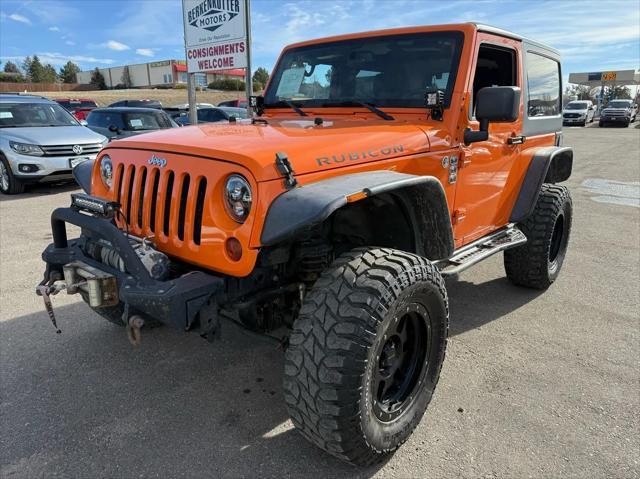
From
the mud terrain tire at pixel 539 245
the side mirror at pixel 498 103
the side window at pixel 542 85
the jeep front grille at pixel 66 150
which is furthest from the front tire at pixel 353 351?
the jeep front grille at pixel 66 150

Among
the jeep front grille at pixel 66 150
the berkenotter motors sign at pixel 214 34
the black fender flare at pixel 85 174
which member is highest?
the berkenotter motors sign at pixel 214 34

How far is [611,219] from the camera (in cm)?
725

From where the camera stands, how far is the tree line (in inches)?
2856

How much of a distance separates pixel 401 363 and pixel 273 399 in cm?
79

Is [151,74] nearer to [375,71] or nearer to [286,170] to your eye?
[375,71]

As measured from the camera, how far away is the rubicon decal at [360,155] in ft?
7.48

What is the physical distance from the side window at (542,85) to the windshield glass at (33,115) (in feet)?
29.3

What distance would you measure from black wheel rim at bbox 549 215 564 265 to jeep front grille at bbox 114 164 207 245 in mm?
3652

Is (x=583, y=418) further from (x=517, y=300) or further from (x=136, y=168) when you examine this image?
(x=136, y=168)

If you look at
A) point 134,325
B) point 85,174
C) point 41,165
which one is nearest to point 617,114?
point 41,165

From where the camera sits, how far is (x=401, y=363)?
101 inches

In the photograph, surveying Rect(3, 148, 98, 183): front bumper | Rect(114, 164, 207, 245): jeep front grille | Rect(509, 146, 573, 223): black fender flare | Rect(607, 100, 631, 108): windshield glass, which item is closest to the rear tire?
Rect(3, 148, 98, 183): front bumper

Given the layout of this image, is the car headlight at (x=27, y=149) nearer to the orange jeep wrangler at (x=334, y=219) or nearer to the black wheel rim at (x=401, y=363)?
the orange jeep wrangler at (x=334, y=219)

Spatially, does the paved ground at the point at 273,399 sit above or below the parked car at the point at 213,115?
below
